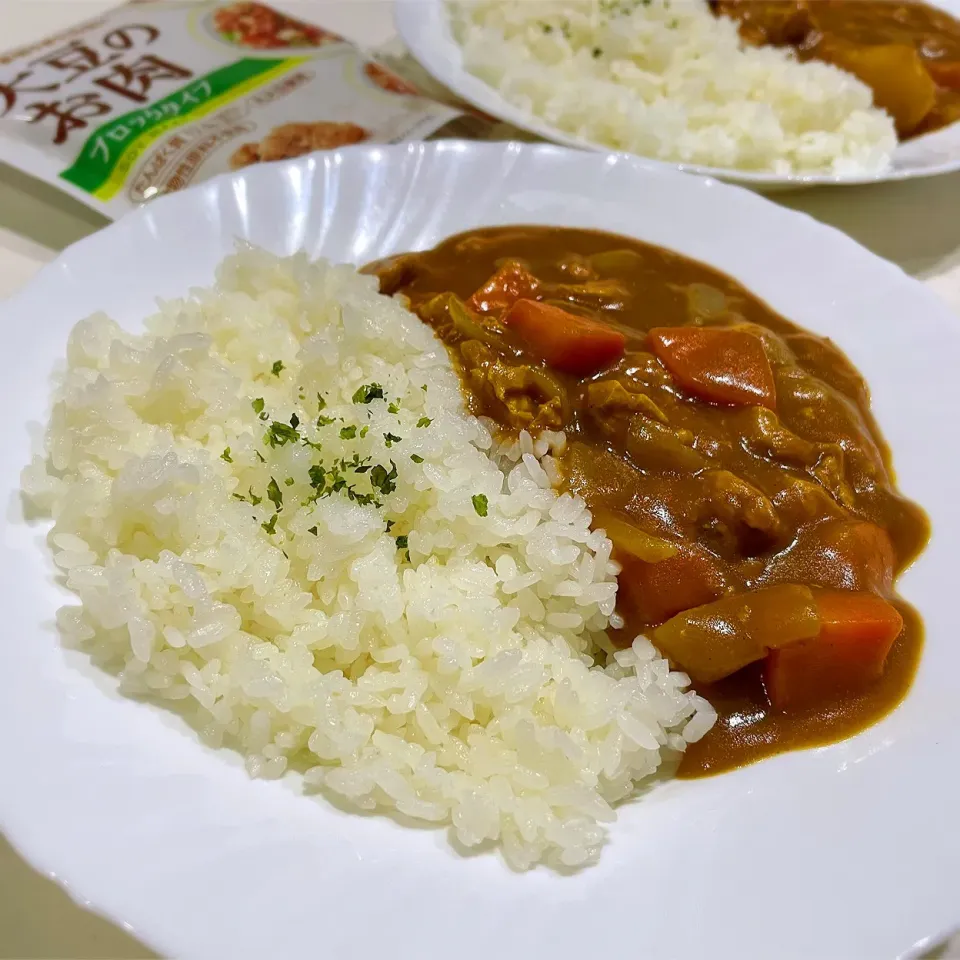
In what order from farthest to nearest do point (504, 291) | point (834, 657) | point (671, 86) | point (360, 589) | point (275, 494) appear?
point (671, 86), point (504, 291), point (275, 494), point (360, 589), point (834, 657)

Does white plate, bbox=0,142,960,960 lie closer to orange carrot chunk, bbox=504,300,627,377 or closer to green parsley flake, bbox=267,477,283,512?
green parsley flake, bbox=267,477,283,512

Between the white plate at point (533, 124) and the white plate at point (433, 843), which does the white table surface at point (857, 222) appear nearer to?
the white plate at point (533, 124)

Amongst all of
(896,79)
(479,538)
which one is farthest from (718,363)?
(896,79)

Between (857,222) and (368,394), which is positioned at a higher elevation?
(857,222)

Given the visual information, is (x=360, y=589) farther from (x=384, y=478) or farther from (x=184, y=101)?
(x=184, y=101)

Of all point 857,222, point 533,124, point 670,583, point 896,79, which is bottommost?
point 670,583

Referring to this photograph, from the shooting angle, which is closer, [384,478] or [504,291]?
[384,478]

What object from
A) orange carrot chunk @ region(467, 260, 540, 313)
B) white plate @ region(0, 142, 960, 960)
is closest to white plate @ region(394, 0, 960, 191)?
orange carrot chunk @ region(467, 260, 540, 313)
